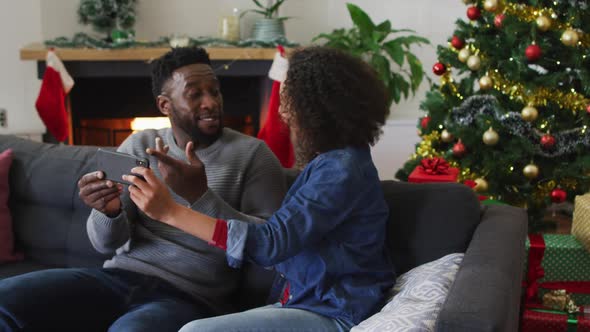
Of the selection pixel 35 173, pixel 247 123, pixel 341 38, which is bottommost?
pixel 247 123

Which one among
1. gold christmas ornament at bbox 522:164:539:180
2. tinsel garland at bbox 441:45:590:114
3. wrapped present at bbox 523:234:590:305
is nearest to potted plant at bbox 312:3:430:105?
tinsel garland at bbox 441:45:590:114

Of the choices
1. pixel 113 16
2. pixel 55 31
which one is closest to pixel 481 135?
pixel 113 16

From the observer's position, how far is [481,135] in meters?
3.12

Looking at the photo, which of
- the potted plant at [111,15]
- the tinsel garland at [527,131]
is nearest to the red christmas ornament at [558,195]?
the tinsel garland at [527,131]

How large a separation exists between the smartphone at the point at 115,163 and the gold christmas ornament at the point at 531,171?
6.06 feet

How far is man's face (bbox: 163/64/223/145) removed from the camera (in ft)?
6.45

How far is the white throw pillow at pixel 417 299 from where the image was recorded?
4.58 ft

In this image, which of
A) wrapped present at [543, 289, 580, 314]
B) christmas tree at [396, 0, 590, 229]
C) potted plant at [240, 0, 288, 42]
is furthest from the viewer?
potted plant at [240, 0, 288, 42]

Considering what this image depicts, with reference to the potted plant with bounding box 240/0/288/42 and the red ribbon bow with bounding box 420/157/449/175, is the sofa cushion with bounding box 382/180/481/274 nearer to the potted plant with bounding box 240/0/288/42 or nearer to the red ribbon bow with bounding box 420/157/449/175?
the red ribbon bow with bounding box 420/157/449/175

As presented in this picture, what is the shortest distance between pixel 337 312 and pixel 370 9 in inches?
126

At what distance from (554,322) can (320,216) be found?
0.88 m

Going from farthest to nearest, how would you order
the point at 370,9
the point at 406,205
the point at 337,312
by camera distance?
the point at 370,9, the point at 406,205, the point at 337,312

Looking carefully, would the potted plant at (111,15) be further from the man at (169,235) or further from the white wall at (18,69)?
the man at (169,235)

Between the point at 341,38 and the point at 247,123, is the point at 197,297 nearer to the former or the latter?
the point at 341,38
